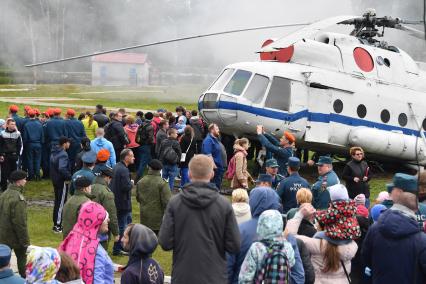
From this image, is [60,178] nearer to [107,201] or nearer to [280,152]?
[107,201]

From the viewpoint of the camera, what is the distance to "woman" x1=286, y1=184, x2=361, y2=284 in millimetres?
6211

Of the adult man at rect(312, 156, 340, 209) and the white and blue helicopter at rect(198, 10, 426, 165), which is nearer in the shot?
the adult man at rect(312, 156, 340, 209)

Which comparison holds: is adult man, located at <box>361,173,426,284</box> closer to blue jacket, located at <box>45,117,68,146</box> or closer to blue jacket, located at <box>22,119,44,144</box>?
blue jacket, located at <box>45,117,68,146</box>

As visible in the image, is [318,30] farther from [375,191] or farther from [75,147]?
[75,147]

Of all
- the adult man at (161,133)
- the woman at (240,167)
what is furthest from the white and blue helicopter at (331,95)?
the woman at (240,167)

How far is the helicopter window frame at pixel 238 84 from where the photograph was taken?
14492mm

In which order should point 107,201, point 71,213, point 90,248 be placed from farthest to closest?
point 107,201 → point 71,213 → point 90,248

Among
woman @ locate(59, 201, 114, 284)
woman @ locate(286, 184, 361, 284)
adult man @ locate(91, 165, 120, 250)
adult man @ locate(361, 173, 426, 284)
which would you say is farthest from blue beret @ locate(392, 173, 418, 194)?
adult man @ locate(91, 165, 120, 250)

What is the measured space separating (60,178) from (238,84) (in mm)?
4769

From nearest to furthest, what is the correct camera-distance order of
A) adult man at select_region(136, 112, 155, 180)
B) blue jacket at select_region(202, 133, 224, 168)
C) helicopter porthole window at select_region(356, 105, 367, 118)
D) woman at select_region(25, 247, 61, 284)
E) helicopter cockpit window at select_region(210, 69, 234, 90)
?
1. woman at select_region(25, 247, 61, 284)
2. blue jacket at select_region(202, 133, 224, 168)
3. adult man at select_region(136, 112, 155, 180)
4. helicopter cockpit window at select_region(210, 69, 234, 90)
5. helicopter porthole window at select_region(356, 105, 367, 118)

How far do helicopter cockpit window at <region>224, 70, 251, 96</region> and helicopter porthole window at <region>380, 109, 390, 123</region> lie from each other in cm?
317

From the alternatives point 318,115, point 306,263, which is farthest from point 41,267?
point 318,115

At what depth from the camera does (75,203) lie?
812 centimetres

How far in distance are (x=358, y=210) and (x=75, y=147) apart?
25.1 ft
